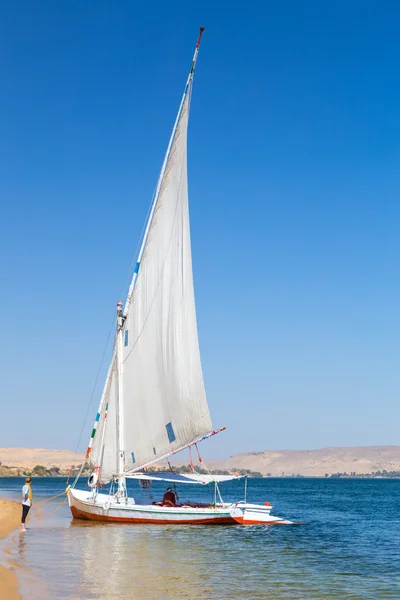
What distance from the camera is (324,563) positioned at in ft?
82.4

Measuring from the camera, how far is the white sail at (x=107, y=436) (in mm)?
35000

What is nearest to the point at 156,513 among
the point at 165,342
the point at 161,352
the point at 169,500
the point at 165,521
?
the point at 165,521

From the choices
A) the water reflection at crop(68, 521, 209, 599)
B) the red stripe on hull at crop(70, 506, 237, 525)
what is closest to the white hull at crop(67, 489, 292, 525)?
the red stripe on hull at crop(70, 506, 237, 525)

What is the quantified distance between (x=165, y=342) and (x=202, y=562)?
1363 cm

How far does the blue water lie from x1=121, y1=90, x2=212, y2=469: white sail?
4567 mm

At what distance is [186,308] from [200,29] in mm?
13922

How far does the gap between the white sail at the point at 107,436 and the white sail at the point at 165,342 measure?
675mm

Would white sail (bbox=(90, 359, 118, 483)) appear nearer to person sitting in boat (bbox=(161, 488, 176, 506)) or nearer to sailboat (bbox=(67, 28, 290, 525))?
sailboat (bbox=(67, 28, 290, 525))

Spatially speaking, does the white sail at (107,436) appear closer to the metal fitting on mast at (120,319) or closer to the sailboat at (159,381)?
the sailboat at (159,381)

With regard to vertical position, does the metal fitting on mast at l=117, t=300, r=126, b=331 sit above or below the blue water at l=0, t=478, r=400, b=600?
above

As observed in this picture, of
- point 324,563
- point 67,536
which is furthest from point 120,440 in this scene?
point 324,563

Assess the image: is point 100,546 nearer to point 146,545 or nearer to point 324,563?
point 146,545

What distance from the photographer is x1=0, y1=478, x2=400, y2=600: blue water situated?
18219mm

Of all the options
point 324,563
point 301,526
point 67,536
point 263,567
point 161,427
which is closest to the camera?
point 263,567
